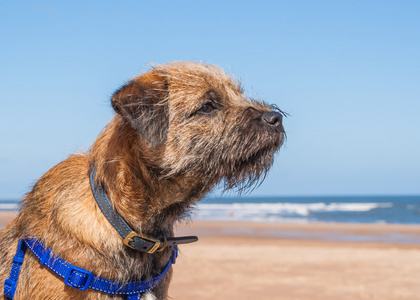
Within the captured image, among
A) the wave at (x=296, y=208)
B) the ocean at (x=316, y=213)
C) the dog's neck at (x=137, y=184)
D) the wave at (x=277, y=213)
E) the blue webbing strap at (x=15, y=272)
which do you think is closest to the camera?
the dog's neck at (x=137, y=184)

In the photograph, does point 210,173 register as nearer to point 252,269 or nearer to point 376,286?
point 376,286

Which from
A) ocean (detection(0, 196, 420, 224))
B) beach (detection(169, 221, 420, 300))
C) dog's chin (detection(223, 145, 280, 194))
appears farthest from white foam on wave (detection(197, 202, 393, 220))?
dog's chin (detection(223, 145, 280, 194))

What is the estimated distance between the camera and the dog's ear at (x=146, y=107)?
9.68ft

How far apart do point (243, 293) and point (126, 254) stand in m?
7.00

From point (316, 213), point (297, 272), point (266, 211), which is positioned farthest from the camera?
point (266, 211)

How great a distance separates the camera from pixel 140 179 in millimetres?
3010

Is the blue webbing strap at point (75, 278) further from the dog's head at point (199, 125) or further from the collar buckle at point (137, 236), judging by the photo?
the dog's head at point (199, 125)

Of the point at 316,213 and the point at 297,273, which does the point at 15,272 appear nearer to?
the point at 297,273

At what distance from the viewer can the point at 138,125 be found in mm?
2949

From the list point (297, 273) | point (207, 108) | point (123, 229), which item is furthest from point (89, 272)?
point (297, 273)

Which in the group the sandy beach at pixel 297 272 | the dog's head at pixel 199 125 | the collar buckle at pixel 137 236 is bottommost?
the sandy beach at pixel 297 272

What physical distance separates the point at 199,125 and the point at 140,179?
0.54m

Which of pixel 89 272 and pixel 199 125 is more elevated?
pixel 199 125

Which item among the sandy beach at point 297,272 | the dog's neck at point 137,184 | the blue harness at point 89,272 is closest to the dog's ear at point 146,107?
the dog's neck at point 137,184
